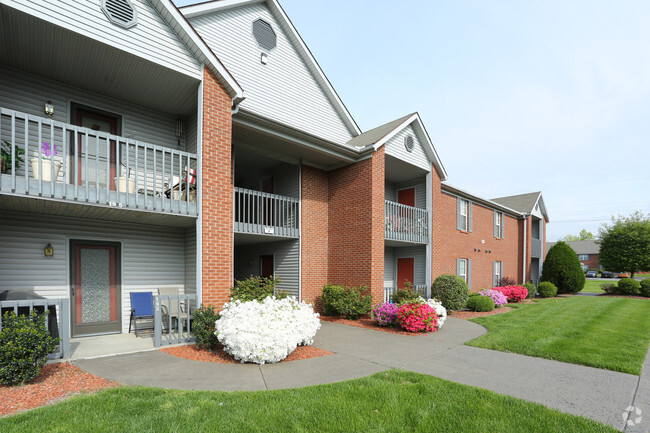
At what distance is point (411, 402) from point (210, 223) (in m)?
5.49

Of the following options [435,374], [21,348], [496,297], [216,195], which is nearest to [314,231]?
[216,195]

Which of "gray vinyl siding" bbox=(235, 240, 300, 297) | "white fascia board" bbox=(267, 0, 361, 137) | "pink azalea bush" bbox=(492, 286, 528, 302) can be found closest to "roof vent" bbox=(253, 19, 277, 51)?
"white fascia board" bbox=(267, 0, 361, 137)

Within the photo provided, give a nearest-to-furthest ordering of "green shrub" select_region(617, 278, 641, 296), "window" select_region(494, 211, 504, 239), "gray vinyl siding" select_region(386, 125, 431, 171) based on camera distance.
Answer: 1. "gray vinyl siding" select_region(386, 125, 431, 171)
2. "window" select_region(494, 211, 504, 239)
3. "green shrub" select_region(617, 278, 641, 296)

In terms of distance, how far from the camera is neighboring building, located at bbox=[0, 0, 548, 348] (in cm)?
685

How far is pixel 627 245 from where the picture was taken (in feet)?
86.1

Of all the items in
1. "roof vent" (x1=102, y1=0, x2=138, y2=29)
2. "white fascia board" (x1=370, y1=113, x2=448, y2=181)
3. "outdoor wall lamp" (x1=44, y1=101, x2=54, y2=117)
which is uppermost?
"roof vent" (x1=102, y1=0, x2=138, y2=29)

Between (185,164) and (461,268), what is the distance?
1478cm

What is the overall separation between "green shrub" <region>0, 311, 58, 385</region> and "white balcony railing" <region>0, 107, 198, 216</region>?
2.25 metres

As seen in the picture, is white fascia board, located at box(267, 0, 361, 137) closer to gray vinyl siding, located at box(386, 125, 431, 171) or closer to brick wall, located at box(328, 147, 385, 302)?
gray vinyl siding, located at box(386, 125, 431, 171)

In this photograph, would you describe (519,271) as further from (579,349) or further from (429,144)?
(579,349)

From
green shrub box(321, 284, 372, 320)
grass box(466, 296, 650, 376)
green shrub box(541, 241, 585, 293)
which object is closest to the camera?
grass box(466, 296, 650, 376)

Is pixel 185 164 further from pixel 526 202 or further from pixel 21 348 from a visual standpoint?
pixel 526 202

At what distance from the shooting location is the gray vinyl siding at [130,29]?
6074 mm

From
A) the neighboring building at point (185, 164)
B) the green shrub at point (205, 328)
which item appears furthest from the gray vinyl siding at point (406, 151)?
the green shrub at point (205, 328)
